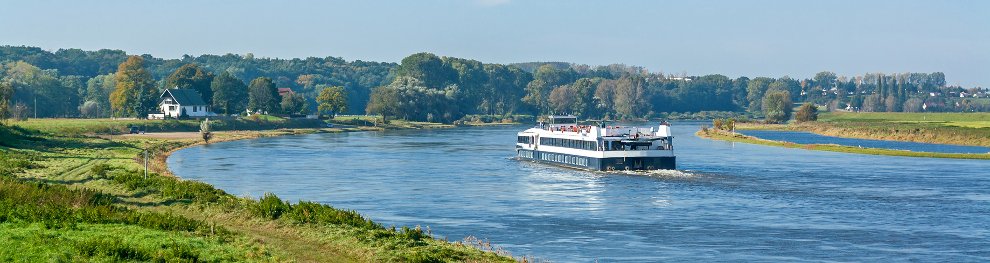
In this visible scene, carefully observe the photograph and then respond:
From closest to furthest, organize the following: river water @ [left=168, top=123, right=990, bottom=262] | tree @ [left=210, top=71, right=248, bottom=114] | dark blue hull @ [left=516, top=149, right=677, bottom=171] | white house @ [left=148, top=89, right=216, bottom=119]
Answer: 1. river water @ [left=168, top=123, right=990, bottom=262]
2. dark blue hull @ [left=516, top=149, right=677, bottom=171]
3. white house @ [left=148, top=89, right=216, bottom=119]
4. tree @ [left=210, top=71, right=248, bottom=114]

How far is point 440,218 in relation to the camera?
58500 millimetres

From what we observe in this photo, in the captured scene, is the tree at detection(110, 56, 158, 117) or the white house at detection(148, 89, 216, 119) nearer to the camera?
the tree at detection(110, 56, 158, 117)

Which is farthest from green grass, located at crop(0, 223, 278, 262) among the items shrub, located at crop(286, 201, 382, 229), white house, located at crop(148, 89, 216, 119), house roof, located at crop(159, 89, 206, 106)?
house roof, located at crop(159, 89, 206, 106)

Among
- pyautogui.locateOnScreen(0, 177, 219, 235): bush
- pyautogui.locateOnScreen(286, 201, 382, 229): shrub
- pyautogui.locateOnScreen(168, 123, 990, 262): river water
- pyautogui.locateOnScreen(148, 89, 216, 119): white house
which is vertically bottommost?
pyautogui.locateOnScreen(168, 123, 990, 262): river water

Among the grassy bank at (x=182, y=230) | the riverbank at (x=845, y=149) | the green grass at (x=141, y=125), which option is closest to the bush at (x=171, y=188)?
the grassy bank at (x=182, y=230)

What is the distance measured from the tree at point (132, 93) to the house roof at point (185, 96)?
2.39 meters

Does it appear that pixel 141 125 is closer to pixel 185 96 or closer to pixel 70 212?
pixel 185 96

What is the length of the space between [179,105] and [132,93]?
29.3 feet

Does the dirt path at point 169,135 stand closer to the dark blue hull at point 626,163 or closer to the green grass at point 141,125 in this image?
the green grass at point 141,125

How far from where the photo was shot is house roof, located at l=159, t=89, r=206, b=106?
183 m

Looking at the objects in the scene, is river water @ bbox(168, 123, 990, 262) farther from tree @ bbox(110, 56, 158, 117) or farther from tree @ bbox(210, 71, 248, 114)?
tree @ bbox(210, 71, 248, 114)

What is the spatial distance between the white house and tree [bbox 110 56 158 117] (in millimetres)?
1881

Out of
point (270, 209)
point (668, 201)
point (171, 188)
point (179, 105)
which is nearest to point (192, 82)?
point (179, 105)

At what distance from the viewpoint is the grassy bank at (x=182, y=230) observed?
120 feet
